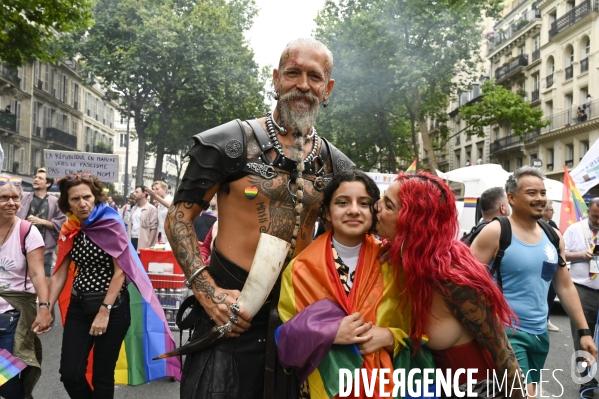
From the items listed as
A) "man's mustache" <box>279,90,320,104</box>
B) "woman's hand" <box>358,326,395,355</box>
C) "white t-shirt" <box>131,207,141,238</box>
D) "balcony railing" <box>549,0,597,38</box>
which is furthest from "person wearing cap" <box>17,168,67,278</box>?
"balcony railing" <box>549,0,597,38</box>

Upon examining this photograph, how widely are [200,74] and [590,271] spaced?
882 inches

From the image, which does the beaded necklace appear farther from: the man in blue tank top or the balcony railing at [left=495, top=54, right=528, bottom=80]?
the balcony railing at [left=495, top=54, right=528, bottom=80]

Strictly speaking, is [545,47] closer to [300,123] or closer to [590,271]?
[590,271]

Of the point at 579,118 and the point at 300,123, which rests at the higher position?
the point at 579,118

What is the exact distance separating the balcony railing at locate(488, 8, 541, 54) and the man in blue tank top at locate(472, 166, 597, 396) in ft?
133

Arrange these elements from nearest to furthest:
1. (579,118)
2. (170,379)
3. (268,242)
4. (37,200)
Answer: (268,242)
(170,379)
(37,200)
(579,118)

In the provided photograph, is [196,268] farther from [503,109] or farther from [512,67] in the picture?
[512,67]

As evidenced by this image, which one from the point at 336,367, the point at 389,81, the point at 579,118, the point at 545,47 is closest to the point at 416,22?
the point at 389,81

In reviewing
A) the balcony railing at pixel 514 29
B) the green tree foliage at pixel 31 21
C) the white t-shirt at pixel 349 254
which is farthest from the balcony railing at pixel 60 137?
the white t-shirt at pixel 349 254

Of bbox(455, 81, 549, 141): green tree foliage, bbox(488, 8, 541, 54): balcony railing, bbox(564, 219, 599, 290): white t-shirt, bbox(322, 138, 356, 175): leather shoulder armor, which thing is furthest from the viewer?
bbox(488, 8, 541, 54): balcony railing

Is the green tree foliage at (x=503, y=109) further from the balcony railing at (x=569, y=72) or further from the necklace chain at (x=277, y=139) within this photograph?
the necklace chain at (x=277, y=139)

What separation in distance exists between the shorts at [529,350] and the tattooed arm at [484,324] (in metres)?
1.28

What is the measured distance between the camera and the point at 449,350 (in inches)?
99.3

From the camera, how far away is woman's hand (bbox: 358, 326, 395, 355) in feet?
7.17
